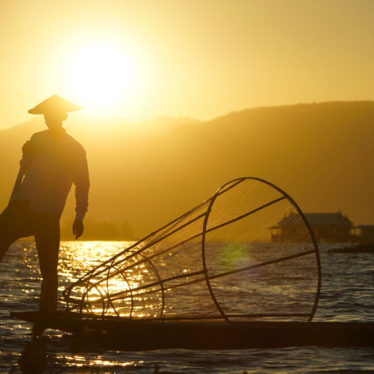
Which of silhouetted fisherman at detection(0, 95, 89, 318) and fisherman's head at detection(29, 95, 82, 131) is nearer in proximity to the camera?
silhouetted fisherman at detection(0, 95, 89, 318)

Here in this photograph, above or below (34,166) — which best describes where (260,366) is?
below

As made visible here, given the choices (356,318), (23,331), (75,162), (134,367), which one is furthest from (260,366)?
(356,318)

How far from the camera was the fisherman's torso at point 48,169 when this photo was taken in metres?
8.27

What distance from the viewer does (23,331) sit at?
10.9 meters

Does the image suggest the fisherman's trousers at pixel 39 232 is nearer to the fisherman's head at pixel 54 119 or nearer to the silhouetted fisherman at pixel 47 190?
the silhouetted fisherman at pixel 47 190

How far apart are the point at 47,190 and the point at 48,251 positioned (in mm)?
750

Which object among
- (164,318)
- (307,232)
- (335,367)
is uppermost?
(307,232)

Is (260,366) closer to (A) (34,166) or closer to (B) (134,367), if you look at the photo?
(B) (134,367)

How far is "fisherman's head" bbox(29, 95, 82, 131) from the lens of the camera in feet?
27.9

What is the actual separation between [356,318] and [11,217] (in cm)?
851

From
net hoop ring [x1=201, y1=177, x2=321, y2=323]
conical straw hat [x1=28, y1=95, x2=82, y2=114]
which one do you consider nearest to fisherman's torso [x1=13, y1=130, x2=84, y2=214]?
conical straw hat [x1=28, y1=95, x2=82, y2=114]

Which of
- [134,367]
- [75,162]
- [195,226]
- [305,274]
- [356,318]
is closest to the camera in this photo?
[134,367]

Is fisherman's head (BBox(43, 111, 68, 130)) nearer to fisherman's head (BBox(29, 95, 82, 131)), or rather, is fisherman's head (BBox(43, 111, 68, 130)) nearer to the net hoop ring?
fisherman's head (BBox(29, 95, 82, 131))

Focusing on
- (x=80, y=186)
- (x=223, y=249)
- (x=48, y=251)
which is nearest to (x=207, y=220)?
(x=80, y=186)
